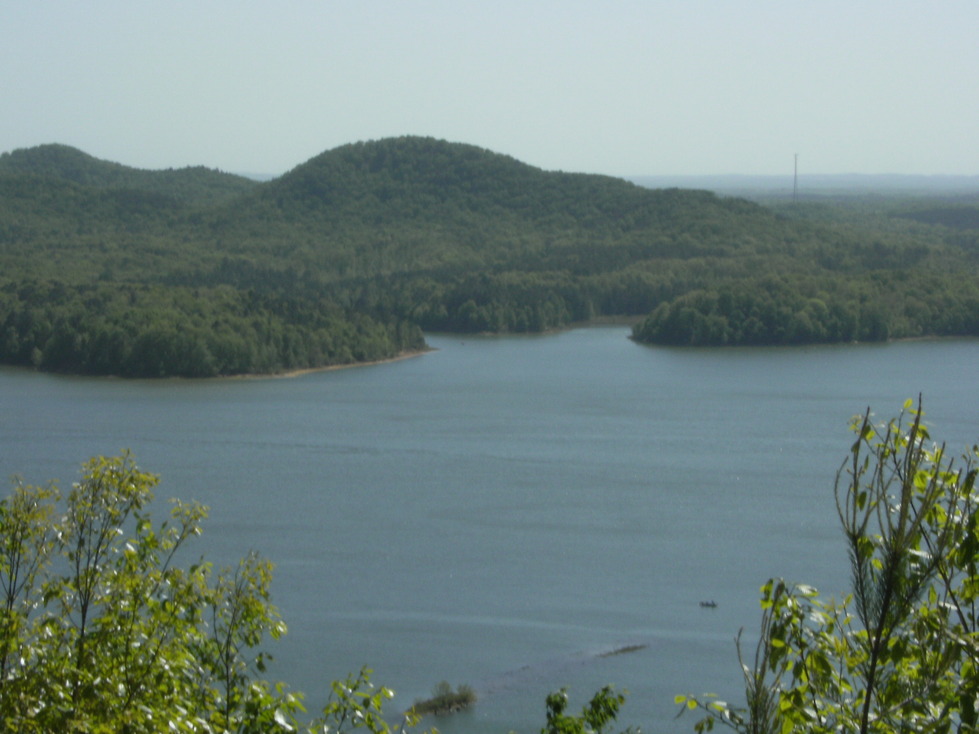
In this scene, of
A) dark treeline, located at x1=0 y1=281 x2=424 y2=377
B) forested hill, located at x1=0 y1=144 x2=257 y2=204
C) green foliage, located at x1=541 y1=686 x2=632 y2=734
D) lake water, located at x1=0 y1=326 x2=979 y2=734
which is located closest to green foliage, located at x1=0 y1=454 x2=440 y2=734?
green foliage, located at x1=541 y1=686 x2=632 y2=734

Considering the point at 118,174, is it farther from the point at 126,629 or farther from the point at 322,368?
the point at 126,629

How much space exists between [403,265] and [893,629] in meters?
40.4

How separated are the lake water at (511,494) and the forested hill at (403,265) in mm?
2051

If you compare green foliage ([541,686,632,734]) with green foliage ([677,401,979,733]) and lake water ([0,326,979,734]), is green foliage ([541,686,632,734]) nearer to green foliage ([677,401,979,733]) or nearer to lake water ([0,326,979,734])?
green foliage ([677,401,979,733])

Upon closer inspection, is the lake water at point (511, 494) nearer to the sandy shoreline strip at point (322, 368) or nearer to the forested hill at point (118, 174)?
the sandy shoreline strip at point (322, 368)

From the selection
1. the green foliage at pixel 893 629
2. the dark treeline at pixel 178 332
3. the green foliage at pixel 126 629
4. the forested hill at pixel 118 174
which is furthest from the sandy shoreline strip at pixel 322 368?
the forested hill at pixel 118 174

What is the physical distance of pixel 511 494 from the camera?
1359cm

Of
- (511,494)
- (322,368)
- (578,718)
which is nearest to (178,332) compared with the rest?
(322,368)

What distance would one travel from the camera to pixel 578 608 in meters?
9.50

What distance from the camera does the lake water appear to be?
8492 mm

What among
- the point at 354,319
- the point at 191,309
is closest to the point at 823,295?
the point at 354,319

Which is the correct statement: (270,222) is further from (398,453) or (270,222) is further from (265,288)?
(398,453)

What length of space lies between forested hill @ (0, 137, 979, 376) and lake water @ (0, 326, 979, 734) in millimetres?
2051

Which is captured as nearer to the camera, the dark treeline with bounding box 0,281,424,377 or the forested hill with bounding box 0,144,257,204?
the dark treeline with bounding box 0,281,424,377
